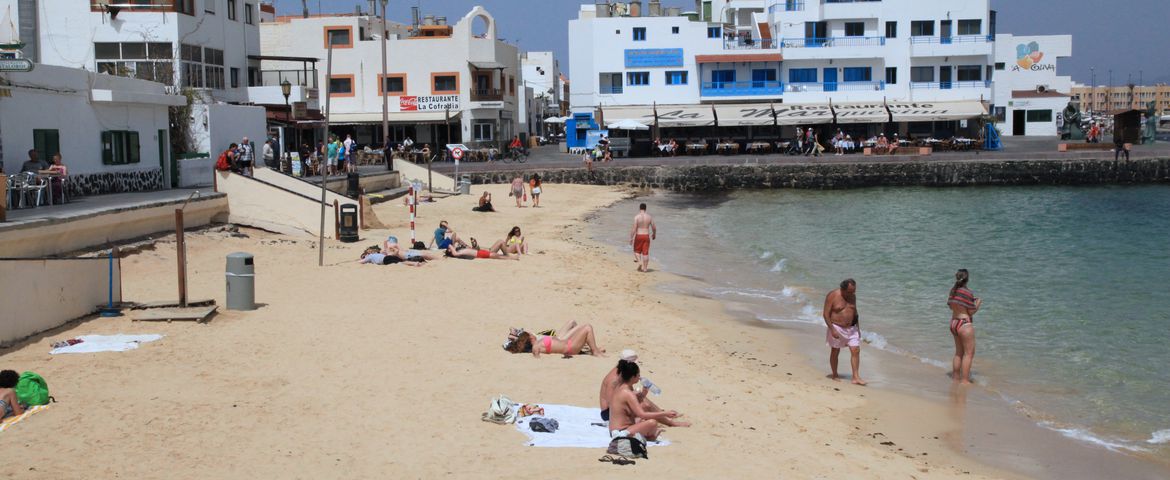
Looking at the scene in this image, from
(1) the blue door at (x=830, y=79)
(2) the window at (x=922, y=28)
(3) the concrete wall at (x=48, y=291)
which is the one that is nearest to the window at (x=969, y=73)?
(2) the window at (x=922, y=28)

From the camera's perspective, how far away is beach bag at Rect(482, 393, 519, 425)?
9.18 meters

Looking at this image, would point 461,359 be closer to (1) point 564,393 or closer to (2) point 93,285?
(1) point 564,393

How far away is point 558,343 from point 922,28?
56.0 meters

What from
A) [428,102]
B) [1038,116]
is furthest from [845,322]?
[1038,116]

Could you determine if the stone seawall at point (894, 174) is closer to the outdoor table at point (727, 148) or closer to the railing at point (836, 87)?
the outdoor table at point (727, 148)

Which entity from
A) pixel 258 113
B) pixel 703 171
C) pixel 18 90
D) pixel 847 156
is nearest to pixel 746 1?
pixel 847 156

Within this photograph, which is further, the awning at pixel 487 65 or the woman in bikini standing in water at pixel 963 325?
the awning at pixel 487 65

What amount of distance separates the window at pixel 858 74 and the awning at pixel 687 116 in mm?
8821

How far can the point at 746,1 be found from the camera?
74.8 meters

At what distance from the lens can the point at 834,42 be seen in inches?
2458

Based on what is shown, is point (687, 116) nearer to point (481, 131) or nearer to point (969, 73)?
point (481, 131)

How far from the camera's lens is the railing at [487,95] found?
56.1m

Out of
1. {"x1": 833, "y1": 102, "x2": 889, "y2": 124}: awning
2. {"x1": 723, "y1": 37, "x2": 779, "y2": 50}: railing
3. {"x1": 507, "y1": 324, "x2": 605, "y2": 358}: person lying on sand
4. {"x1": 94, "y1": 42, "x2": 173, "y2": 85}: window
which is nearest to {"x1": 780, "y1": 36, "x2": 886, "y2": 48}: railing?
{"x1": 723, "y1": 37, "x2": 779, "y2": 50}: railing

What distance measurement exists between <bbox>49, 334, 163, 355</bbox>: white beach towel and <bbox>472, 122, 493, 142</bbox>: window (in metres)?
45.4
